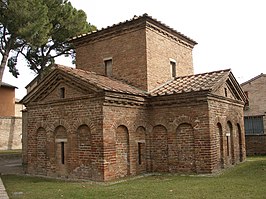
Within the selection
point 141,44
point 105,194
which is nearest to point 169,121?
point 141,44

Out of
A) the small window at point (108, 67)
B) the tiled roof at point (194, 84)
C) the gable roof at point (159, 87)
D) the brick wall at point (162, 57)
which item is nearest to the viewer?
the gable roof at point (159, 87)

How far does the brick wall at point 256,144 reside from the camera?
1964 cm

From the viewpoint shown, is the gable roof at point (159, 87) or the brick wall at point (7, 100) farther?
the brick wall at point (7, 100)

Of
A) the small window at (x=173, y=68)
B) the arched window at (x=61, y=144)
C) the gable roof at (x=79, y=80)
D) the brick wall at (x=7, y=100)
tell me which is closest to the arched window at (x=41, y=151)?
the arched window at (x=61, y=144)

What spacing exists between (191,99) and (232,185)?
4.10 metres

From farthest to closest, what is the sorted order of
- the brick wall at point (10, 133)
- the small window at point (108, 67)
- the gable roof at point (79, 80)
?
the brick wall at point (10, 133)
the small window at point (108, 67)
the gable roof at point (79, 80)

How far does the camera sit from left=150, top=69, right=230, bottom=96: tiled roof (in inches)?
487

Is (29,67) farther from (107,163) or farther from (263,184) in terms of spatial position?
(263,184)

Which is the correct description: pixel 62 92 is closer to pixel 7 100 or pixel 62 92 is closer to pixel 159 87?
pixel 159 87

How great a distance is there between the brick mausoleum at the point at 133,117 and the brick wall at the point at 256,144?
16.7 feet

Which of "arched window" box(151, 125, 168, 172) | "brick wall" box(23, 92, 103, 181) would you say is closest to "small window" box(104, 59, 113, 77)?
"brick wall" box(23, 92, 103, 181)

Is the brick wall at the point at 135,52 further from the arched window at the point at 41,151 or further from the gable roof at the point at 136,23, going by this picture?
the arched window at the point at 41,151

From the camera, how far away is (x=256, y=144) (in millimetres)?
19812

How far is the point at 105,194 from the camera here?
27.4 ft
